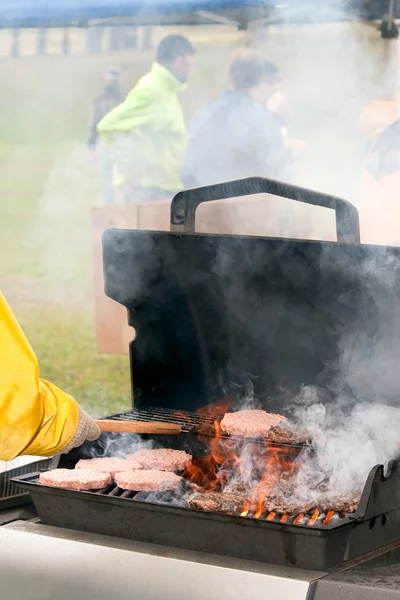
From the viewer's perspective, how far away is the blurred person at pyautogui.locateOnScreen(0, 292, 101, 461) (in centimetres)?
211

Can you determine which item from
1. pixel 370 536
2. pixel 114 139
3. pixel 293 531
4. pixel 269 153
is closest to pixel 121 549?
pixel 293 531

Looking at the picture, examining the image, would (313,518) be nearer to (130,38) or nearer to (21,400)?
(21,400)

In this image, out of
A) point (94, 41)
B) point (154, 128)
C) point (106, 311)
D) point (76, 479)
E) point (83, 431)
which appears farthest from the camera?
point (94, 41)

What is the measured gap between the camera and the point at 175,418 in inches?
114

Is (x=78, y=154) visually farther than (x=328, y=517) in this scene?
Yes

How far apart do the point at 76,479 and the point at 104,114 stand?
24.3 ft

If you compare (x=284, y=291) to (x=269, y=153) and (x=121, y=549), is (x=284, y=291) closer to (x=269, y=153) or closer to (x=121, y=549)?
(x=121, y=549)

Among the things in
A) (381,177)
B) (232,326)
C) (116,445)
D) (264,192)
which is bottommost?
(116,445)

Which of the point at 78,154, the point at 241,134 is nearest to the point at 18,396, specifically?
the point at 241,134

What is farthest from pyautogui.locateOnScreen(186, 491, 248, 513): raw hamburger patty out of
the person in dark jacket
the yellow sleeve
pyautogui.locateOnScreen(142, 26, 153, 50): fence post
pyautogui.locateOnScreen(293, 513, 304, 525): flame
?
pyautogui.locateOnScreen(142, 26, 153, 50): fence post

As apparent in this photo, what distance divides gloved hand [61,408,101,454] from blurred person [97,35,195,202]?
14.9 ft

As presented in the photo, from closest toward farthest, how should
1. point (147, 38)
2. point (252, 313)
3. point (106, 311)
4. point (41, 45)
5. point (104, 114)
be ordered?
1. point (252, 313)
2. point (106, 311)
3. point (104, 114)
4. point (147, 38)
5. point (41, 45)

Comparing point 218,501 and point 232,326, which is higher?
point 232,326

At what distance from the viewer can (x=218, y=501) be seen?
7.00ft
